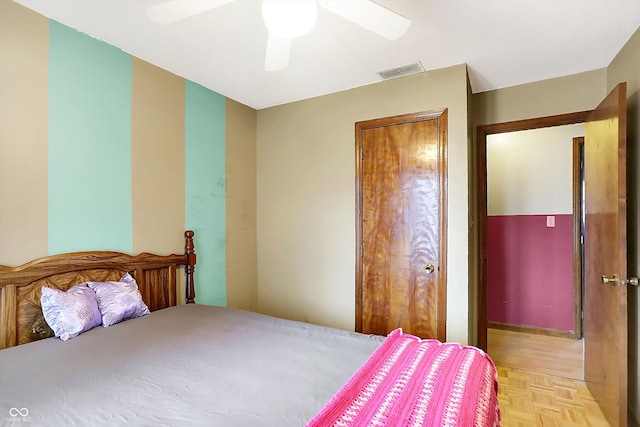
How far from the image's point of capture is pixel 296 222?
3.24 m

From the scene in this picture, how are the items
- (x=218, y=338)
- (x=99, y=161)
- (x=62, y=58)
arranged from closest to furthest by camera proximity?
(x=218, y=338) → (x=62, y=58) → (x=99, y=161)

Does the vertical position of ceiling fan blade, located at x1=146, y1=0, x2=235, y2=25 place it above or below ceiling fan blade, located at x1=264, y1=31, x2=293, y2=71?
below

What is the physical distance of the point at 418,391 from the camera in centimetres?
119

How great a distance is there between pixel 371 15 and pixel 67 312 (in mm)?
2118

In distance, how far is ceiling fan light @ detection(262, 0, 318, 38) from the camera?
4.68 feet

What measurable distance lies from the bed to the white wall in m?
3.08

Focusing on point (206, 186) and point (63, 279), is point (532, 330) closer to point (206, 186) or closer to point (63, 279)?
point (206, 186)


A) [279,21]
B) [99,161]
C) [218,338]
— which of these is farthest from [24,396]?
[279,21]

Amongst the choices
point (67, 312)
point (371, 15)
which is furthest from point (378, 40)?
point (67, 312)

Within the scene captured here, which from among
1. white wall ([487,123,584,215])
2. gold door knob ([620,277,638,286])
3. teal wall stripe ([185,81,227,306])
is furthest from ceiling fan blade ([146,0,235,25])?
white wall ([487,123,584,215])

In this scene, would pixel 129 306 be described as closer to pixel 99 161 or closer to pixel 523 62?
pixel 99 161

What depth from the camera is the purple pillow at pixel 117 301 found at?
1902 millimetres

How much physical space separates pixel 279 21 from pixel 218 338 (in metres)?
1.62

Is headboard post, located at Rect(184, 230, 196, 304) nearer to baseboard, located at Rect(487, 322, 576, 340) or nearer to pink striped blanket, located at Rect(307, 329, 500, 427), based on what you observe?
pink striped blanket, located at Rect(307, 329, 500, 427)
